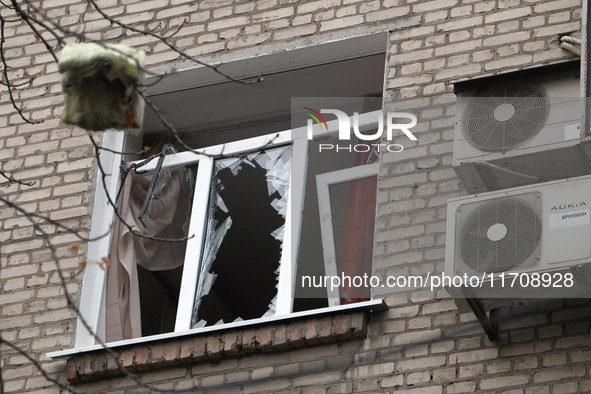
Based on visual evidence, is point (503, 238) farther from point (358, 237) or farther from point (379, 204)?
point (358, 237)

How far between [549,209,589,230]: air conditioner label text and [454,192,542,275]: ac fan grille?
6 cm

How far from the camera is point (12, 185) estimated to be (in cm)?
584

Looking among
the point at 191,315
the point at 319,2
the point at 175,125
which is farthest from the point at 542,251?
the point at 175,125

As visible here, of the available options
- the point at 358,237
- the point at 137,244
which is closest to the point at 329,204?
the point at 358,237

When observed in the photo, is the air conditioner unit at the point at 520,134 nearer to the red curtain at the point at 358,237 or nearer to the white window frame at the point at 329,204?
the red curtain at the point at 358,237

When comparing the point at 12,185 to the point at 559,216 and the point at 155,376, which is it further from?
the point at 559,216

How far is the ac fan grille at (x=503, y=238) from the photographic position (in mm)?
4145

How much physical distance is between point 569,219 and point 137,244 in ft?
8.90

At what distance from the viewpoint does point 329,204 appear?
5.43 meters

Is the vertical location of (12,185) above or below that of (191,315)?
above

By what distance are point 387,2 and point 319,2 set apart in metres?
0.40

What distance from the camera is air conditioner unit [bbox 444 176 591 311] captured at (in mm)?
4070

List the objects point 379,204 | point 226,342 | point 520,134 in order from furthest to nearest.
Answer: point 379,204
point 226,342
point 520,134

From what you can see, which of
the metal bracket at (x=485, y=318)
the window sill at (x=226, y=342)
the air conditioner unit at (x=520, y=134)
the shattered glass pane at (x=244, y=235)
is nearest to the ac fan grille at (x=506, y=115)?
the air conditioner unit at (x=520, y=134)
